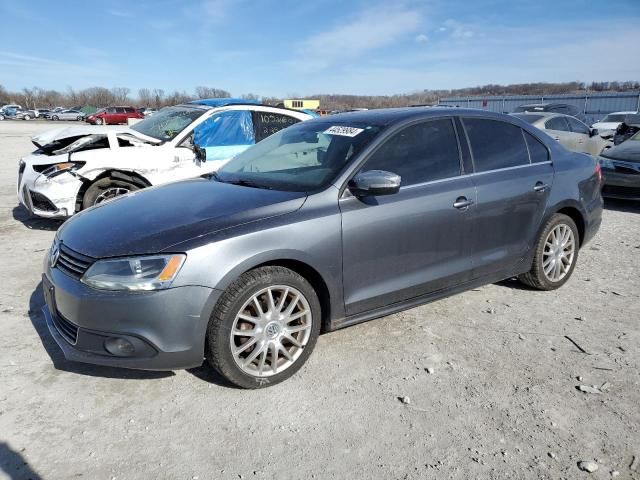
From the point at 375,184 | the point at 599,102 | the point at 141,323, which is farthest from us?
the point at 599,102

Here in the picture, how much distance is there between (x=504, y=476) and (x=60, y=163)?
6067 millimetres

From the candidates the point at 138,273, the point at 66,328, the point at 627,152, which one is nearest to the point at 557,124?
Result: the point at 627,152

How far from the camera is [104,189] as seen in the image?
6.25m

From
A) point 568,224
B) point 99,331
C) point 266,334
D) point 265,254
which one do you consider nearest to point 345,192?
point 265,254

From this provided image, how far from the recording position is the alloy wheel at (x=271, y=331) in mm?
2863

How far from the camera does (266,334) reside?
9.61 feet

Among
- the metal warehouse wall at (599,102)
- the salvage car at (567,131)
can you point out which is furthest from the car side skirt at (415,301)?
the metal warehouse wall at (599,102)

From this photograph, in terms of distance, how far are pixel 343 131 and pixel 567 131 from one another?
9.98 m

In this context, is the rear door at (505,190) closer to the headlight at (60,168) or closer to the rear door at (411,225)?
the rear door at (411,225)

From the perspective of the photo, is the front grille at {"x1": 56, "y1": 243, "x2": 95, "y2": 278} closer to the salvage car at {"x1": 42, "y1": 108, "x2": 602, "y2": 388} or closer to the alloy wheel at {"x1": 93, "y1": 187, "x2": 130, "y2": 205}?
the salvage car at {"x1": 42, "y1": 108, "x2": 602, "y2": 388}

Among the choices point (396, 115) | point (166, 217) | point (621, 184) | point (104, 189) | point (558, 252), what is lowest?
point (621, 184)

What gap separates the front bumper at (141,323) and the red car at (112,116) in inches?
1646

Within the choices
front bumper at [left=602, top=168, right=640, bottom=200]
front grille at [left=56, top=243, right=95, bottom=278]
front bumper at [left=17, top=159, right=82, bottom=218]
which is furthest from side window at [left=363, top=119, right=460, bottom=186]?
front bumper at [left=602, top=168, right=640, bottom=200]

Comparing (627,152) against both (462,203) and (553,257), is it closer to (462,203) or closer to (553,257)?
(553,257)
